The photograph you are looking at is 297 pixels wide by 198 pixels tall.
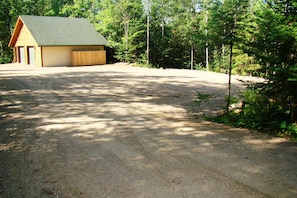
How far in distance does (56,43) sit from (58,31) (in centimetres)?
257

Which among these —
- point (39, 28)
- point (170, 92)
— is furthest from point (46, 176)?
point (39, 28)

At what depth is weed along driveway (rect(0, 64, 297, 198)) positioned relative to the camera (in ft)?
12.2

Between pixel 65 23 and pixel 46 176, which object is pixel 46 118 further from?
pixel 65 23

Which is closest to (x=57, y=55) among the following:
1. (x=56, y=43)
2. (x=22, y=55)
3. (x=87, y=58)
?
(x=56, y=43)

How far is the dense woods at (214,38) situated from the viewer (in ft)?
19.6

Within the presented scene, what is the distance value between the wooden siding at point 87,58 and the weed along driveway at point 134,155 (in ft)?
64.4

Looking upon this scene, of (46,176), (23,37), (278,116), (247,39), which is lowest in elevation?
(46,176)

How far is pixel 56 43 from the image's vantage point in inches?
1040

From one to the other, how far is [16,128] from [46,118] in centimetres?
94

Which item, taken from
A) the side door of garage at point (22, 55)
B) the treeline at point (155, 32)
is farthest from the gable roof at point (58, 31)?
the treeline at point (155, 32)

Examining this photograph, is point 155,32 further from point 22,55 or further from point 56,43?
point 22,55

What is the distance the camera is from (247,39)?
22.5ft

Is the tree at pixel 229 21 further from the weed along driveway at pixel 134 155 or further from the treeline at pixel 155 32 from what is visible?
the treeline at pixel 155 32

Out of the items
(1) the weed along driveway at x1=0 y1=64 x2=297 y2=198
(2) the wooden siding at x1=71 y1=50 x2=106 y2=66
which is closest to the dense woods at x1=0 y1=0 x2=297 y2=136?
(1) the weed along driveway at x1=0 y1=64 x2=297 y2=198
